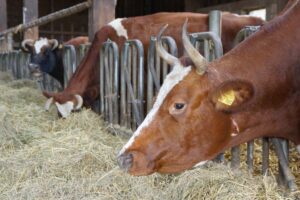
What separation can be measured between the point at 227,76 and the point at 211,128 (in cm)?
25

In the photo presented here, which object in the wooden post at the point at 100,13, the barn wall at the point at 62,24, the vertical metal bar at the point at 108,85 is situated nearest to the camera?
the vertical metal bar at the point at 108,85

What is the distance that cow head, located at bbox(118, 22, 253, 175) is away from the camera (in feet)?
6.74

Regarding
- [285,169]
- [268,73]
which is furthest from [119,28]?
[268,73]

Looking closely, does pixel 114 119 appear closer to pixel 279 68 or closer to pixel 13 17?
pixel 279 68

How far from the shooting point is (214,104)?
2.06m

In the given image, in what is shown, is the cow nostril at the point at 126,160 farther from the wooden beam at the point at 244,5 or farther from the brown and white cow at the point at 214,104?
the wooden beam at the point at 244,5

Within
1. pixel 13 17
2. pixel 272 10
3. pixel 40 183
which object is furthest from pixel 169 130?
pixel 13 17

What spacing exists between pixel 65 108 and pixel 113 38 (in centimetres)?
93

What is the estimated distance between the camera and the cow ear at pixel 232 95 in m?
1.99

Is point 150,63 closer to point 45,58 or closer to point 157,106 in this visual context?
point 157,106

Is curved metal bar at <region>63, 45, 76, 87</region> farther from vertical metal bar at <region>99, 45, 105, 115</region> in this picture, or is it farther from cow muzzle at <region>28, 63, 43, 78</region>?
cow muzzle at <region>28, 63, 43, 78</region>

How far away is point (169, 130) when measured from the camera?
6.87 ft

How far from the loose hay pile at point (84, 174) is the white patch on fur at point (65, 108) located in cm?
20

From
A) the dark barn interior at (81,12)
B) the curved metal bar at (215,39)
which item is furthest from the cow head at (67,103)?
the dark barn interior at (81,12)
